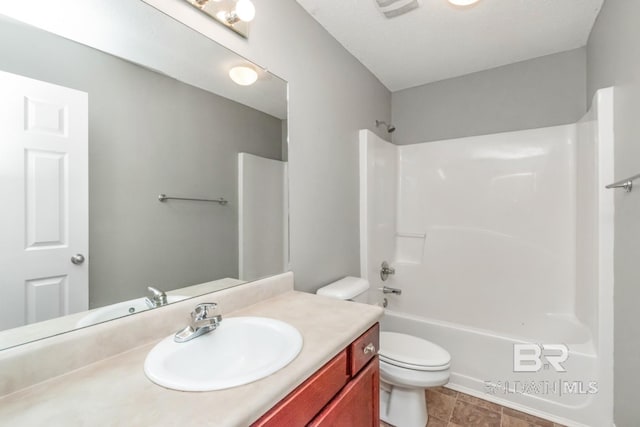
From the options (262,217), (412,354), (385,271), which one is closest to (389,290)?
(385,271)

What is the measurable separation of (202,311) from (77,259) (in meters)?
0.38

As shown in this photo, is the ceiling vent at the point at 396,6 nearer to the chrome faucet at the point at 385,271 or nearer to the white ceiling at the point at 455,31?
the white ceiling at the point at 455,31

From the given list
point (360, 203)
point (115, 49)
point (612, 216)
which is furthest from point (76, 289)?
point (612, 216)

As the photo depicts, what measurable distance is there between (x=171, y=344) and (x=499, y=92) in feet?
8.94

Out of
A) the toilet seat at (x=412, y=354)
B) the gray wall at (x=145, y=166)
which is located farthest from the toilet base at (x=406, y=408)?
the gray wall at (x=145, y=166)

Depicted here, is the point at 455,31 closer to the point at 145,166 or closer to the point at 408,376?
the point at 145,166

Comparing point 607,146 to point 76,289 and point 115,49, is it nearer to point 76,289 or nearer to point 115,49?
point 115,49

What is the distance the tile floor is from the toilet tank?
0.76 metres

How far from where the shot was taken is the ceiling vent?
151 cm

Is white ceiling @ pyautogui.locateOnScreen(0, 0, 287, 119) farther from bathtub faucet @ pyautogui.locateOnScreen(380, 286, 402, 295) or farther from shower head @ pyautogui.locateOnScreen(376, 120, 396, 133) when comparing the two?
bathtub faucet @ pyautogui.locateOnScreen(380, 286, 402, 295)

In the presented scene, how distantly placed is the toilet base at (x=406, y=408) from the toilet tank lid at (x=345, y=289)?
604mm

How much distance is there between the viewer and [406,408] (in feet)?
5.31

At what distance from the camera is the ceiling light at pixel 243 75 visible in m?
1.22

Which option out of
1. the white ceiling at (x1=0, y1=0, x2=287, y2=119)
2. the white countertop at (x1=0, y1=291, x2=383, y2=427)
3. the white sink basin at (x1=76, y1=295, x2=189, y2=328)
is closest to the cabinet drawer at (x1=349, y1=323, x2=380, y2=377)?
the white countertop at (x1=0, y1=291, x2=383, y2=427)
